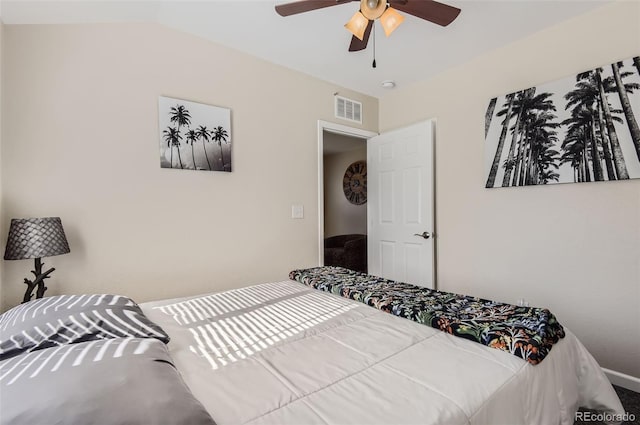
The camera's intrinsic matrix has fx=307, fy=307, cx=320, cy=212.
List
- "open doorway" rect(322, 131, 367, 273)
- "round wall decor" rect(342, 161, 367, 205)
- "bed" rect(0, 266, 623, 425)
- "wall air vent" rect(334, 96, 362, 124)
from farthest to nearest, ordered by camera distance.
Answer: "round wall decor" rect(342, 161, 367, 205)
"open doorway" rect(322, 131, 367, 273)
"wall air vent" rect(334, 96, 362, 124)
"bed" rect(0, 266, 623, 425)

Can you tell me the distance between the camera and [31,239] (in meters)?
1.67

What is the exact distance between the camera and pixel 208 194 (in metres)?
2.51

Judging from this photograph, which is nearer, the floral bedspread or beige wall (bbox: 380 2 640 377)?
the floral bedspread

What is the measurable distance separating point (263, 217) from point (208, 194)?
1.75 ft

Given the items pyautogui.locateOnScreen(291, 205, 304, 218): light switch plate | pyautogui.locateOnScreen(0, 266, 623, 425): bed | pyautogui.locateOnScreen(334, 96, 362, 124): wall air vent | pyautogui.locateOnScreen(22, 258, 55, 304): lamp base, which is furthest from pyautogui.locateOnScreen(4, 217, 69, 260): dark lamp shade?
pyautogui.locateOnScreen(334, 96, 362, 124): wall air vent

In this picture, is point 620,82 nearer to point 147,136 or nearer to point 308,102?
point 308,102

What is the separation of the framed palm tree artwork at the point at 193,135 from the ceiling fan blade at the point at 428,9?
1540 millimetres

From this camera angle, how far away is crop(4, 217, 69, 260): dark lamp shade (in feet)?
5.41

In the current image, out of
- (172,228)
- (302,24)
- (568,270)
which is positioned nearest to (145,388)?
(172,228)

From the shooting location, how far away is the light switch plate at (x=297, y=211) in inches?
118

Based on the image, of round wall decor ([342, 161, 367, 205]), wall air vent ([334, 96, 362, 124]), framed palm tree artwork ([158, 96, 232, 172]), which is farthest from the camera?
round wall decor ([342, 161, 367, 205])

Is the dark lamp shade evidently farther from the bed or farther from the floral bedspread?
the floral bedspread

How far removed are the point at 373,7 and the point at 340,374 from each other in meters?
1.79

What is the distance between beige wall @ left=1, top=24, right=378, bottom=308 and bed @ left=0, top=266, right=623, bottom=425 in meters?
0.88
